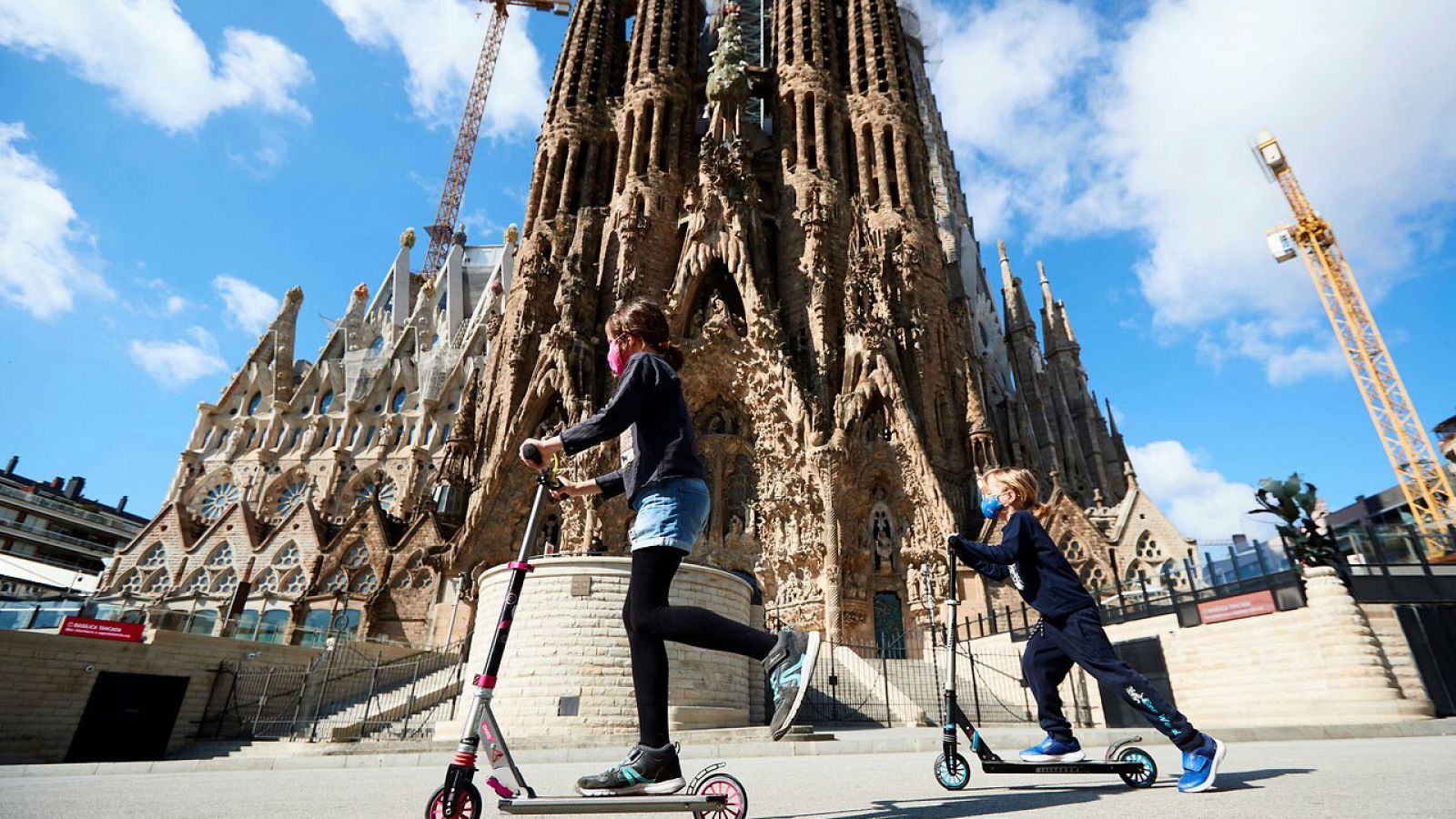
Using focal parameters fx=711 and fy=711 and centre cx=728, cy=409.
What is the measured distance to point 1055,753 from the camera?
3422 mm

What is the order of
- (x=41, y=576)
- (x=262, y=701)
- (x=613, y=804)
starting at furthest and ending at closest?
(x=41, y=576), (x=262, y=701), (x=613, y=804)

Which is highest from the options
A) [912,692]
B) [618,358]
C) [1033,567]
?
[618,358]

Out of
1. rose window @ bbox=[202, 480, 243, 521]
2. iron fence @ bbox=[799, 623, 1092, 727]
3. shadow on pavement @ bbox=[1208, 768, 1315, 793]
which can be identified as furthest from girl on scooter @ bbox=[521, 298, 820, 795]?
rose window @ bbox=[202, 480, 243, 521]

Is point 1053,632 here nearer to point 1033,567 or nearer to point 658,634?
point 1033,567

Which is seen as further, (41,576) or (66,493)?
(66,493)

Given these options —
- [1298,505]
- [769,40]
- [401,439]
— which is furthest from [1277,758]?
[769,40]

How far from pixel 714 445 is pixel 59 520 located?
170 ft

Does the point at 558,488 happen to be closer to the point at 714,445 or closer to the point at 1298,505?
the point at 1298,505

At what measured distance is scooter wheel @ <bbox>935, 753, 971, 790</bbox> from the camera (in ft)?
11.1

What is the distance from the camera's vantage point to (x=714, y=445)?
25328mm

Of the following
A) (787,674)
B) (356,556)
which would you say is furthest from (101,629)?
(787,674)

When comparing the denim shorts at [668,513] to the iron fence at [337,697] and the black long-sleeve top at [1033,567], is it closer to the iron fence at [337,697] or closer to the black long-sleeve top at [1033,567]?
the black long-sleeve top at [1033,567]

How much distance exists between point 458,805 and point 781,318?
26045 millimetres

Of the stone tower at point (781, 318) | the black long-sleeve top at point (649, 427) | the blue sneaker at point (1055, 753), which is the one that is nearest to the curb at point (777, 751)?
the blue sneaker at point (1055, 753)
